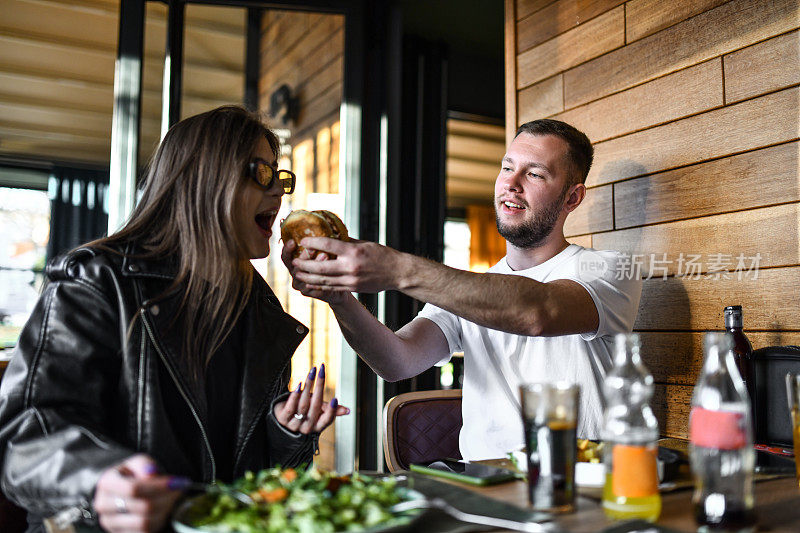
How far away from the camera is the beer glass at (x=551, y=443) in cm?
91

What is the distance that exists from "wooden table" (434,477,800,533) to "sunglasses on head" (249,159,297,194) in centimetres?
83

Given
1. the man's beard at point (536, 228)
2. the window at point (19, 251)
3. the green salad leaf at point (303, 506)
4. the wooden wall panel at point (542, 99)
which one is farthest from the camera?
the window at point (19, 251)

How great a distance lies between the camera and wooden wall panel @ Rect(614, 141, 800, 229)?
5.67 feet

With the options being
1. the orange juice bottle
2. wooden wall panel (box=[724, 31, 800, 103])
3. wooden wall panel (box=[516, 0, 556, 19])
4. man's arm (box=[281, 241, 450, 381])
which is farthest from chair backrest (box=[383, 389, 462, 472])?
wooden wall panel (box=[516, 0, 556, 19])

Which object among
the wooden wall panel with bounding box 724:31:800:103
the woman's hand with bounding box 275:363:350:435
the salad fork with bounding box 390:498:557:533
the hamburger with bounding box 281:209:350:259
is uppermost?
the wooden wall panel with bounding box 724:31:800:103

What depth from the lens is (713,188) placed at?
74.7 inches

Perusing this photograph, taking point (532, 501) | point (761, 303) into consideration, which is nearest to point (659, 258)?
point (761, 303)

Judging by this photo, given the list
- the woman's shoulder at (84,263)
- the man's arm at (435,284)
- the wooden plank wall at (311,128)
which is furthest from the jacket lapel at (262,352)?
the wooden plank wall at (311,128)

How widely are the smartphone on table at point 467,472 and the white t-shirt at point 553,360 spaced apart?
644 millimetres

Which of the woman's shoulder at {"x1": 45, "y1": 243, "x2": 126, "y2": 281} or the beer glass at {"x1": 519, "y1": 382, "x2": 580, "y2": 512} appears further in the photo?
the woman's shoulder at {"x1": 45, "y1": 243, "x2": 126, "y2": 281}

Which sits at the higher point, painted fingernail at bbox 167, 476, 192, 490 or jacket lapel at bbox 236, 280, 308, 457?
jacket lapel at bbox 236, 280, 308, 457

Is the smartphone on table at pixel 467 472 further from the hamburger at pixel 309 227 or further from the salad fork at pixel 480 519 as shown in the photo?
the hamburger at pixel 309 227

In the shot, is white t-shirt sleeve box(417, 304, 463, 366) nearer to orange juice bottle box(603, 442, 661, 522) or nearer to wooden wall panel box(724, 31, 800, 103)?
wooden wall panel box(724, 31, 800, 103)

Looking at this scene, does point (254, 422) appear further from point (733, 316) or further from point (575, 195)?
point (575, 195)
